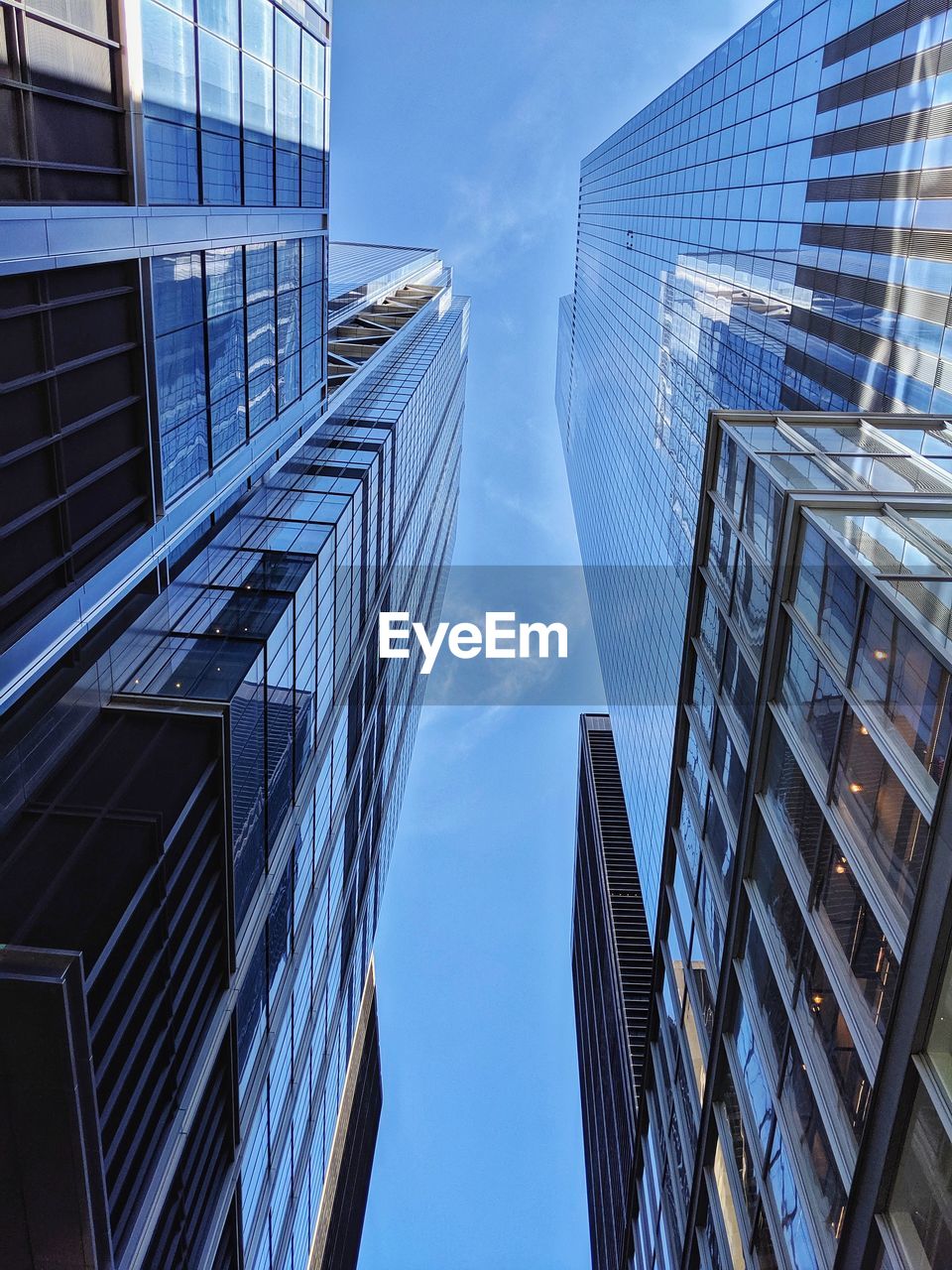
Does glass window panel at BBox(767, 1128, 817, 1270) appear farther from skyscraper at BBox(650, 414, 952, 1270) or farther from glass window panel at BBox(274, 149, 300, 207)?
glass window panel at BBox(274, 149, 300, 207)

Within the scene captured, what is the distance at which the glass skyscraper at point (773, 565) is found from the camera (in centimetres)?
1250

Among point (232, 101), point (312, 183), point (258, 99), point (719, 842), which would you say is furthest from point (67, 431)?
point (312, 183)

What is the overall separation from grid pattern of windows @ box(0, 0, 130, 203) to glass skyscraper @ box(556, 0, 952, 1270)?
14588mm

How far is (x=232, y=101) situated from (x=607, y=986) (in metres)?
90.8

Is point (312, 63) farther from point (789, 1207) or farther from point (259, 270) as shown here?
point (789, 1207)

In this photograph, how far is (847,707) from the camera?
535 inches

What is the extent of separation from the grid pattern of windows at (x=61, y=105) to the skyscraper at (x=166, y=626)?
0.07 metres

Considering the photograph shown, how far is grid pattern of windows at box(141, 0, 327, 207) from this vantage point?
18.0 m

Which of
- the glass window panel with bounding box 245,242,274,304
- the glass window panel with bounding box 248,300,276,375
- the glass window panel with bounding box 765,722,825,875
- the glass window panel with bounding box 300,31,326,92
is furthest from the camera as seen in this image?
the glass window panel with bounding box 300,31,326,92

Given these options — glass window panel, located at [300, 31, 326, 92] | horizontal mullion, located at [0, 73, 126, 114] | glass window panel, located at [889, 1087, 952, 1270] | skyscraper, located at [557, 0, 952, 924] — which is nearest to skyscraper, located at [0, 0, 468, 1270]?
horizontal mullion, located at [0, 73, 126, 114]

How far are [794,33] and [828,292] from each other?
A: 1248 cm

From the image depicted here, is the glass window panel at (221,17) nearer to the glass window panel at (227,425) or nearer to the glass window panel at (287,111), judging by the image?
the glass window panel at (287,111)

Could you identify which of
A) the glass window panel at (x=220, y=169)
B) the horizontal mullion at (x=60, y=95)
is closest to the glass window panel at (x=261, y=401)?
the glass window panel at (x=220, y=169)

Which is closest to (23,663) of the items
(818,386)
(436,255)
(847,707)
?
(847,707)
